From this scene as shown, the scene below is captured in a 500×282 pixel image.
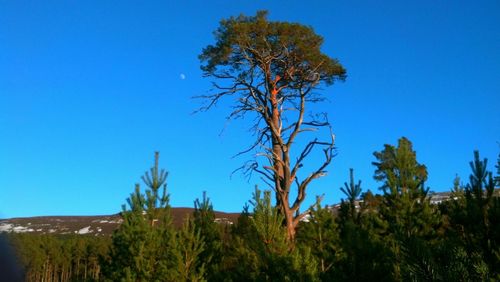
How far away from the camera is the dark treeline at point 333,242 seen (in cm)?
285

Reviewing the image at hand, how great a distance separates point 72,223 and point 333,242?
12805cm

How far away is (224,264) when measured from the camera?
62.8 ft

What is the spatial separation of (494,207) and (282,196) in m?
7.01

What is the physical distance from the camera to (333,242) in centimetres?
1501

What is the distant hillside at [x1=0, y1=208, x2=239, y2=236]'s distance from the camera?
114 metres

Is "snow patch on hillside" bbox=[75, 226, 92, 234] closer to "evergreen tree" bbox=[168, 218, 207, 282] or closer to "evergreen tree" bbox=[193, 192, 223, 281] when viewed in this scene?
"evergreen tree" bbox=[193, 192, 223, 281]

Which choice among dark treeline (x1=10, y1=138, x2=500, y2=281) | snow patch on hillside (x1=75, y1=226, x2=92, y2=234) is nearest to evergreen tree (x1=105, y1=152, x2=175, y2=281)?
dark treeline (x1=10, y1=138, x2=500, y2=281)

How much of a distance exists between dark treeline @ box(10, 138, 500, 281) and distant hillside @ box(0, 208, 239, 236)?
285ft

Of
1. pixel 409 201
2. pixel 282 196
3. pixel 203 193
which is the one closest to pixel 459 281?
pixel 282 196

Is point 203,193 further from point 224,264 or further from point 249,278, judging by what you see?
point 249,278

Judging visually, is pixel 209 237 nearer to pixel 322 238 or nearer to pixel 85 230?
pixel 322 238

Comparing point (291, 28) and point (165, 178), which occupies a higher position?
point (291, 28)

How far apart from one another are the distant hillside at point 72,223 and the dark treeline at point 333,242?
8700cm

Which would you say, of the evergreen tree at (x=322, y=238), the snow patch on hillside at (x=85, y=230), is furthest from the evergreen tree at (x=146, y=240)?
the snow patch on hillside at (x=85, y=230)
